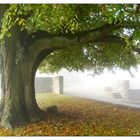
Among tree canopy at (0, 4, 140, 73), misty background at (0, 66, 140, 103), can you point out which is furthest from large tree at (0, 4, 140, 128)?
misty background at (0, 66, 140, 103)

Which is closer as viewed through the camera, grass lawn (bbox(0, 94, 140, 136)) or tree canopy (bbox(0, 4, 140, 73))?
tree canopy (bbox(0, 4, 140, 73))

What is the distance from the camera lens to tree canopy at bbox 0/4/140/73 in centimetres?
480

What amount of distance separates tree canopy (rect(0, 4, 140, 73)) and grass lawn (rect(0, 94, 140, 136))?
480 millimetres

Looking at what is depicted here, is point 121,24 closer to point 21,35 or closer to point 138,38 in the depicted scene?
point 138,38

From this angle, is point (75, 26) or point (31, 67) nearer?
point (75, 26)

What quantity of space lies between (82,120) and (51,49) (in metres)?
1.09

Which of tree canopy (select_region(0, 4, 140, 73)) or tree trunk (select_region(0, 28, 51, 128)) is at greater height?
tree canopy (select_region(0, 4, 140, 73))

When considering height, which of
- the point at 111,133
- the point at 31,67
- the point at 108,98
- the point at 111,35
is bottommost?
the point at 111,133

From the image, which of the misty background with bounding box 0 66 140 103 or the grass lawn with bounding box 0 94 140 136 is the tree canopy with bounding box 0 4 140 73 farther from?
the grass lawn with bounding box 0 94 140 136

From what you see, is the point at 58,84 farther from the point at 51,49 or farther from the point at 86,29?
the point at 86,29

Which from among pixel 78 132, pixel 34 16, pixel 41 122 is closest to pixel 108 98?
pixel 78 132

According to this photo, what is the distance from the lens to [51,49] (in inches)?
219

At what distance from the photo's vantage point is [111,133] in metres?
5.15

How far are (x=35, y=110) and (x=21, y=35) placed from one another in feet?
3.53
